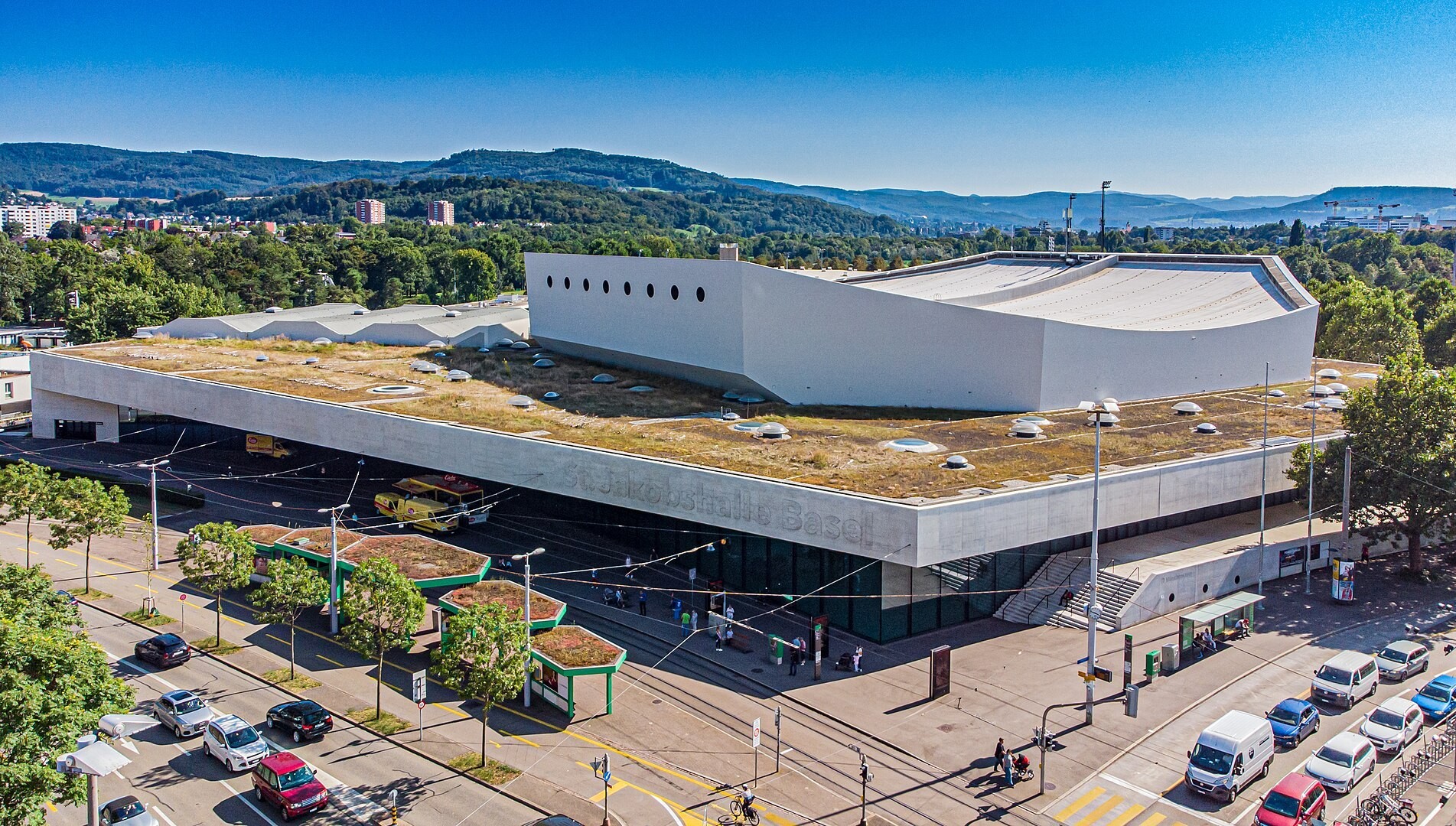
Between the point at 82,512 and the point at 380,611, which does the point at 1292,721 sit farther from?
the point at 82,512

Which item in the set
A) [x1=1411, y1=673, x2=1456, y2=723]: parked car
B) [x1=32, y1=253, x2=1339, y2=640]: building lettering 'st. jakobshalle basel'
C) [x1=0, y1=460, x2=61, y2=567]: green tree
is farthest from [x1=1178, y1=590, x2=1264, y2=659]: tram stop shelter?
[x1=0, y1=460, x2=61, y2=567]: green tree

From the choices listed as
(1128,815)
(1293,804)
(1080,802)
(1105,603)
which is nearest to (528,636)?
(1080,802)

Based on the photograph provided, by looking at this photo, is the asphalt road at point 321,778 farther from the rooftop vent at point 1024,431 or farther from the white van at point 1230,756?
the rooftop vent at point 1024,431

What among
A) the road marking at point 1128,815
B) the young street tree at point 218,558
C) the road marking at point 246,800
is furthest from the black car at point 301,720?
the road marking at point 1128,815

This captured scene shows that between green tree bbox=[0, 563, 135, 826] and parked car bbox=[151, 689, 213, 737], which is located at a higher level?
green tree bbox=[0, 563, 135, 826]

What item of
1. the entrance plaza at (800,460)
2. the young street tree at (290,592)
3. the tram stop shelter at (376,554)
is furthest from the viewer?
the tram stop shelter at (376,554)

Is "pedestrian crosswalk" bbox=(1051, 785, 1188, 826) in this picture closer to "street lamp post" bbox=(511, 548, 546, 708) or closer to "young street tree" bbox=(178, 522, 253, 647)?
"street lamp post" bbox=(511, 548, 546, 708)
